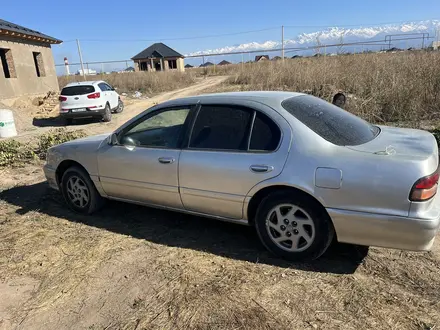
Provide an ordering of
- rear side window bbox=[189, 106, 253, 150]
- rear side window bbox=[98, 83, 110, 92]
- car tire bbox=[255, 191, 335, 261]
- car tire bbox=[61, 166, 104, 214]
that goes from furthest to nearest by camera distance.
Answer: rear side window bbox=[98, 83, 110, 92]
car tire bbox=[61, 166, 104, 214]
rear side window bbox=[189, 106, 253, 150]
car tire bbox=[255, 191, 335, 261]

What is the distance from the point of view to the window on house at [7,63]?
16.8 m

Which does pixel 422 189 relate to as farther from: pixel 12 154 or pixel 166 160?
pixel 12 154

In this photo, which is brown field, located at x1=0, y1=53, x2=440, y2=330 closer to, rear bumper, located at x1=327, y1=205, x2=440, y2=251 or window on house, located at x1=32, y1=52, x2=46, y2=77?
rear bumper, located at x1=327, y1=205, x2=440, y2=251

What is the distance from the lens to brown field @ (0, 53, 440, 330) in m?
2.68

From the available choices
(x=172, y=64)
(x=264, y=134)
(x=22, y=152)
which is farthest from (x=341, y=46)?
(x=172, y=64)

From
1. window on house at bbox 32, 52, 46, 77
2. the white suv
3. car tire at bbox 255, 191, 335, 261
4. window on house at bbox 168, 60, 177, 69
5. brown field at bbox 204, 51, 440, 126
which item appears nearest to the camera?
car tire at bbox 255, 191, 335, 261

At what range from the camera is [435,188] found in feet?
9.18

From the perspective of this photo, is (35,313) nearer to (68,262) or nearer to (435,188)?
(68,262)

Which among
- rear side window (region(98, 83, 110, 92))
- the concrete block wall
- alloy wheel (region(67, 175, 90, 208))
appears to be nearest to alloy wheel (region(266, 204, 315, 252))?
alloy wheel (region(67, 175, 90, 208))

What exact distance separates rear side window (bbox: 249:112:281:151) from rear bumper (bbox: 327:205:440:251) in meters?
0.77

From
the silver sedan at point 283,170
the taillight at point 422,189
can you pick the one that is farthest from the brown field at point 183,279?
the taillight at point 422,189

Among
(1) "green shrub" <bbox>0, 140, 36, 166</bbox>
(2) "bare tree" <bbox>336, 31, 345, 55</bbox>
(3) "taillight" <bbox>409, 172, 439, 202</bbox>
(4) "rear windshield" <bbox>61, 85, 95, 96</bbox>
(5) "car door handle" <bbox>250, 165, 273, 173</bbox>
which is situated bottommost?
(1) "green shrub" <bbox>0, 140, 36, 166</bbox>

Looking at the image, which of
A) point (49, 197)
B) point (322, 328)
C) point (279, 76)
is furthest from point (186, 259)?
point (279, 76)

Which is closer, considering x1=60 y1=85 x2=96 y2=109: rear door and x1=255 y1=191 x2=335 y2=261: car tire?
x1=255 y1=191 x2=335 y2=261: car tire
